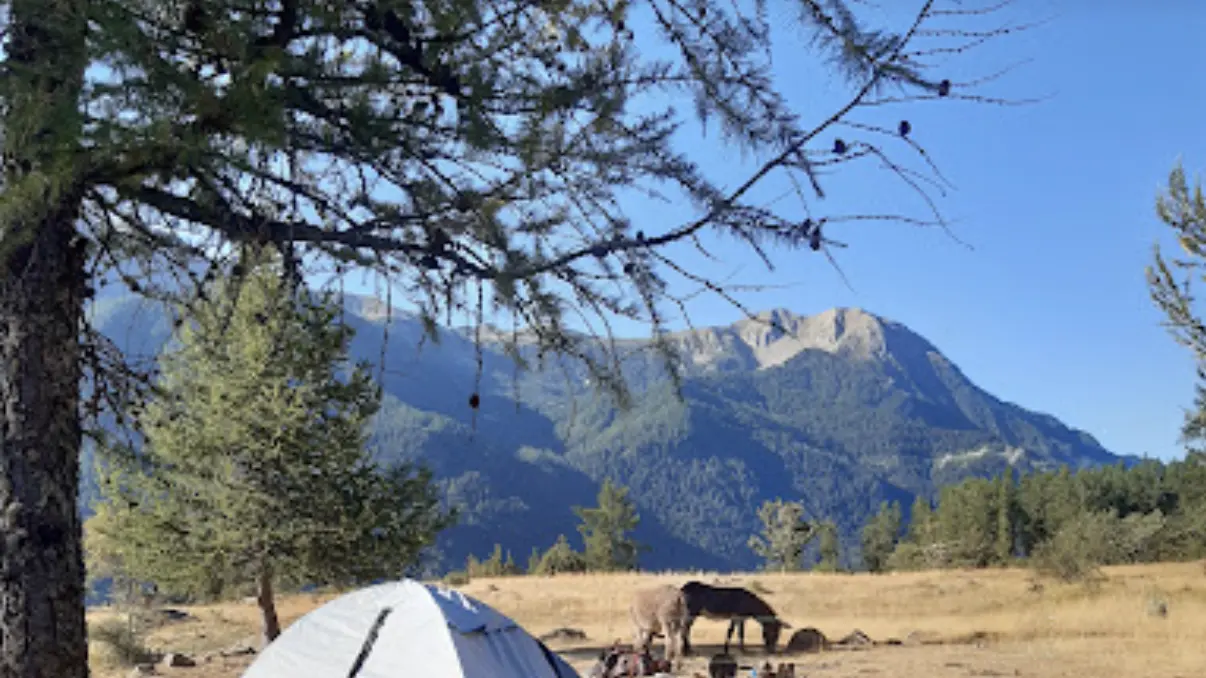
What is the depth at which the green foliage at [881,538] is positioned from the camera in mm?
69838

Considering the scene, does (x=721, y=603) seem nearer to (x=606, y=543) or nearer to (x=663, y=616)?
(x=663, y=616)

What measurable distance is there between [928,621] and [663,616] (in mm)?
10097

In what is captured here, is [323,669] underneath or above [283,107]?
underneath

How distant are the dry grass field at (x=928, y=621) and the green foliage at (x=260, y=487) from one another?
1811 mm

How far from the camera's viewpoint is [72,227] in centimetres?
378

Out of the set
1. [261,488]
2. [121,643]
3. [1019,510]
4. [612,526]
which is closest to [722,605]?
[261,488]

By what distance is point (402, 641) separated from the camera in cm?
736

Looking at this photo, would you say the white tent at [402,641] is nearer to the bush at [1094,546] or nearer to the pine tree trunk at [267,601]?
the pine tree trunk at [267,601]

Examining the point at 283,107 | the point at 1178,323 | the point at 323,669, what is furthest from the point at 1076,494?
the point at 283,107

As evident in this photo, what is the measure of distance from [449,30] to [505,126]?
1.16ft

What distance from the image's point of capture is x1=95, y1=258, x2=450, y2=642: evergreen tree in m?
15.0

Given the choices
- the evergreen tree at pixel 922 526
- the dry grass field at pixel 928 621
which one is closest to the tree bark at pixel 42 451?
the dry grass field at pixel 928 621

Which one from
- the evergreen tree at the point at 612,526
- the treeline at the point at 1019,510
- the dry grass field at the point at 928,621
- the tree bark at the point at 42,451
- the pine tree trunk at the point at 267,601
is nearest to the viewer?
the tree bark at the point at 42,451

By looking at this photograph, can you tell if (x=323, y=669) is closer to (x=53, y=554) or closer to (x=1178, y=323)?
(x=53, y=554)
